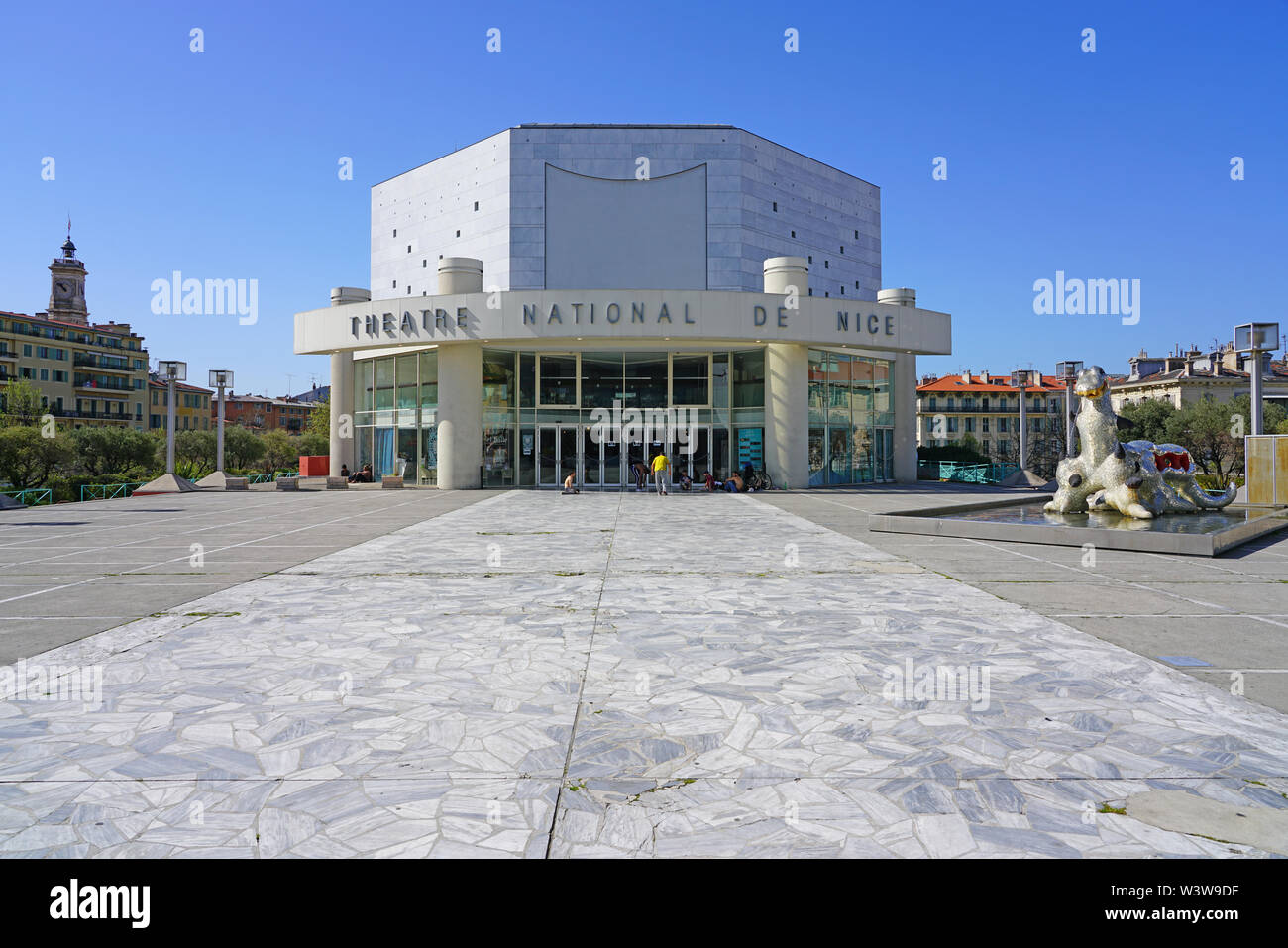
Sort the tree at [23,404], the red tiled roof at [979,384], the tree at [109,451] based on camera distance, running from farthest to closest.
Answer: the red tiled roof at [979,384] → the tree at [23,404] → the tree at [109,451]

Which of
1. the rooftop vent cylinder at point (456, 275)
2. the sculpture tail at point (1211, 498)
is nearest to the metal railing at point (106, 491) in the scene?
the rooftop vent cylinder at point (456, 275)

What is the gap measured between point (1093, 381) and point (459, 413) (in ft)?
73.9

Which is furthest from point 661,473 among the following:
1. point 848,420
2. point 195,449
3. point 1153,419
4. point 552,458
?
point 1153,419

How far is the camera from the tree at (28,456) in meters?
39.5

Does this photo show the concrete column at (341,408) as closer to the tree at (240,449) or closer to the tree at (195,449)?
the tree at (195,449)

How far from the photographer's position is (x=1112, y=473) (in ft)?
49.2

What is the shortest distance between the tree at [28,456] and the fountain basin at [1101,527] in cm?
4302

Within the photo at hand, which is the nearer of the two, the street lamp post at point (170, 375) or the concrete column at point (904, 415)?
the street lamp post at point (170, 375)

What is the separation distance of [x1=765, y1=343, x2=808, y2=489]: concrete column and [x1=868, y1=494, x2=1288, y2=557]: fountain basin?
1330cm

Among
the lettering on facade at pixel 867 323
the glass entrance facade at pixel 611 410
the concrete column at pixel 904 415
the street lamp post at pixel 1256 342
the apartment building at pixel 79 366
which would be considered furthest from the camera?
the apartment building at pixel 79 366

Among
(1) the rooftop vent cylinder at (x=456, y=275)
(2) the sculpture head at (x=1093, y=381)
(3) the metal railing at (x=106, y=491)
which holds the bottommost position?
(3) the metal railing at (x=106, y=491)

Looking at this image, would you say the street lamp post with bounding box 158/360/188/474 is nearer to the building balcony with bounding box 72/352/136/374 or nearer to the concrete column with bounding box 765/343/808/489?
the concrete column with bounding box 765/343/808/489
